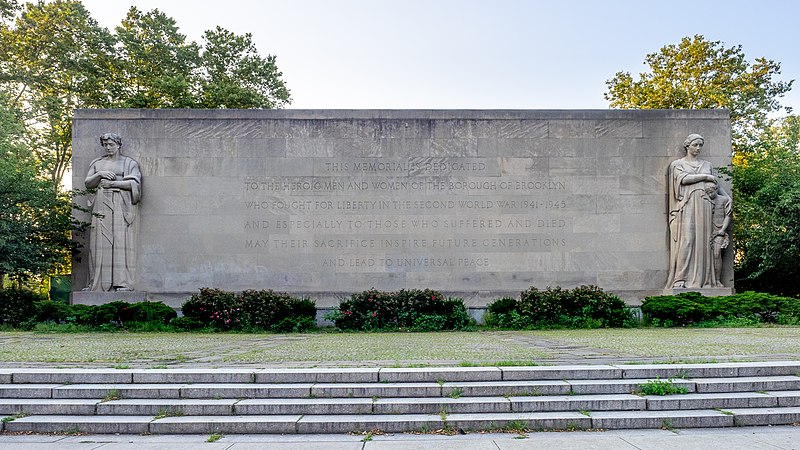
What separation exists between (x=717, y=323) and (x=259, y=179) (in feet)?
48.2

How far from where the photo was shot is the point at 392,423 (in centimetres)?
799

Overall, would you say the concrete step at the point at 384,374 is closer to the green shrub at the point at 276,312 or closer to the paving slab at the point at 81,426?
the paving slab at the point at 81,426

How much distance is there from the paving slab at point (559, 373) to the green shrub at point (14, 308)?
15338mm

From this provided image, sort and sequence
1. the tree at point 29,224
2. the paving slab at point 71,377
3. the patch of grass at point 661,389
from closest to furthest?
the patch of grass at point 661,389 < the paving slab at point 71,377 < the tree at point 29,224

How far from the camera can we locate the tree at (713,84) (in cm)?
3566

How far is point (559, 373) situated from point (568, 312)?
9.91 meters

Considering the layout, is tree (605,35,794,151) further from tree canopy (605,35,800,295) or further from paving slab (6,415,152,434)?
paving slab (6,415,152,434)

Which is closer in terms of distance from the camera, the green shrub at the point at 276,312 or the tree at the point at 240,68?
the green shrub at the point at 276,312

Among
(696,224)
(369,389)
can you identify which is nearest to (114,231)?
(369,389)

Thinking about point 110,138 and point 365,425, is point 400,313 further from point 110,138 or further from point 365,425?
point 110,138

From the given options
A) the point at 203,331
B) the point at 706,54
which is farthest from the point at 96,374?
the point at 706,54

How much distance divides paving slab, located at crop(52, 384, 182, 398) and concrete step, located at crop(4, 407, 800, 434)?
0.66 m

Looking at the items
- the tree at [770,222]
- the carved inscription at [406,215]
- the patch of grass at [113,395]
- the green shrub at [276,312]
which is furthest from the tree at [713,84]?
the patch of grass at [113,395]

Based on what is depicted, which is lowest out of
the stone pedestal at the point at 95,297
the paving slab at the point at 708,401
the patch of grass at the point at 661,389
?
the paving slab at the point at 708,401
